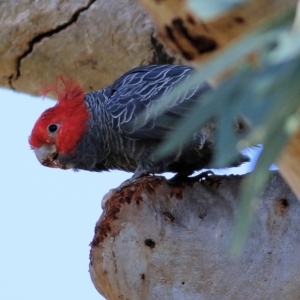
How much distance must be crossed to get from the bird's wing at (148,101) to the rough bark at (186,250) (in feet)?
1.29

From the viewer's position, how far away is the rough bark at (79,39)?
171 inches

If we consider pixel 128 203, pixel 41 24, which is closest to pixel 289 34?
pixel 128 203

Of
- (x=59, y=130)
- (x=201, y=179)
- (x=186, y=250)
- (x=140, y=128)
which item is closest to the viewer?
(x=186, y=250)

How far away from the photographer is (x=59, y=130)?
3.61m

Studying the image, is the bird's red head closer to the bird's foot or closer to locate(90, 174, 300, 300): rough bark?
the bird's foot

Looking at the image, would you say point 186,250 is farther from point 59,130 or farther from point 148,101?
point 59,130

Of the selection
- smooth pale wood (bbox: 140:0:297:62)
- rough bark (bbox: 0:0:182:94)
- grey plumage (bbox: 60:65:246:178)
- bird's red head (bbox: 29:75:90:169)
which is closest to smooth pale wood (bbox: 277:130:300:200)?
smooth pale wood (bbox: 140:0:297:62)

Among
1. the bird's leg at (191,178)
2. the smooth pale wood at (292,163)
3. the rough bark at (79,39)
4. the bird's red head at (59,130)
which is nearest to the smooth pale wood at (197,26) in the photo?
the smooth pale wood at (292,163)

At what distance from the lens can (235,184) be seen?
288 cm

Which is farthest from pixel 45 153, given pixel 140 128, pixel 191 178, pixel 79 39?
pixel 79 39

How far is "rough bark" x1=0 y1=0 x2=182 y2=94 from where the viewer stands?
4352mm

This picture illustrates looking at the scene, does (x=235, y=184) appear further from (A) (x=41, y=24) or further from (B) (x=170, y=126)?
(A) (x=41, y=24)

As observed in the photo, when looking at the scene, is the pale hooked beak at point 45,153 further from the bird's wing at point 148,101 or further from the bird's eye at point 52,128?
the bird's wing at point 148,101

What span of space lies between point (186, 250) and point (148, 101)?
2.74 ft
